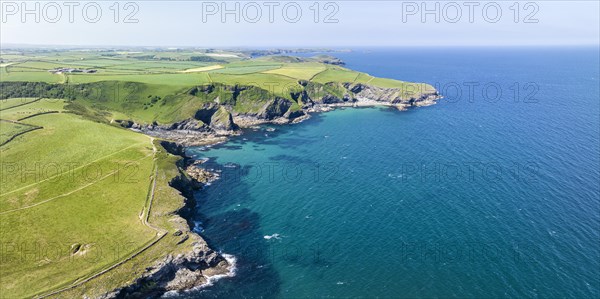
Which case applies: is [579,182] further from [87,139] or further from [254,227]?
[87,139]

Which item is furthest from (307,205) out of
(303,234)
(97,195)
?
(97,195)

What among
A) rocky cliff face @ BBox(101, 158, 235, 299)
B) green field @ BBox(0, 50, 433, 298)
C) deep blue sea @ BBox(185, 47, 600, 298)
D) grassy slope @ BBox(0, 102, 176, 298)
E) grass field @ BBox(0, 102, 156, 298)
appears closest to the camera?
rocky cliff face @ BBox(101, 158, 235, 299)

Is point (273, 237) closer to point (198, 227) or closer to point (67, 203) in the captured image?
point (198, 227)

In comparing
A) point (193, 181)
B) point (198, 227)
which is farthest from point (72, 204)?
point (193, 181)

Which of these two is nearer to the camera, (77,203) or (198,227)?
(77,203)

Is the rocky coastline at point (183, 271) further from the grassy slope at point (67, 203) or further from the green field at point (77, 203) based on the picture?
the grassy slope at point (67, 203)

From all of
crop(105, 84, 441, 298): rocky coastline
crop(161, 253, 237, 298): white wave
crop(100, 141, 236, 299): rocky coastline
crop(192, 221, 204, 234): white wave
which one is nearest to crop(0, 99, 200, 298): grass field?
crop(100, 141, 236, 299): rocky coastline

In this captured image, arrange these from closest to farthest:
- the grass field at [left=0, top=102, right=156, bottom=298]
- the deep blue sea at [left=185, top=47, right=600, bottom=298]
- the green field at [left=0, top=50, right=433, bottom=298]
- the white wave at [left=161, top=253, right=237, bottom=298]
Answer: the green field at [left=0, top=50, right=433, bottom=298] → the white wave at [left=161, top=253, right=237, bottom=298] → the grass field at [left=0, top=102, right=156, bottom=298] → the deep blue sea at [left=185, top=47, right=600, bottom=298]

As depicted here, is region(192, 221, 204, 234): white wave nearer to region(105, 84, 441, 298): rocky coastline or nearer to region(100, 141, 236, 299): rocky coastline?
region(105, 84, 441, 298): rocky coastline
